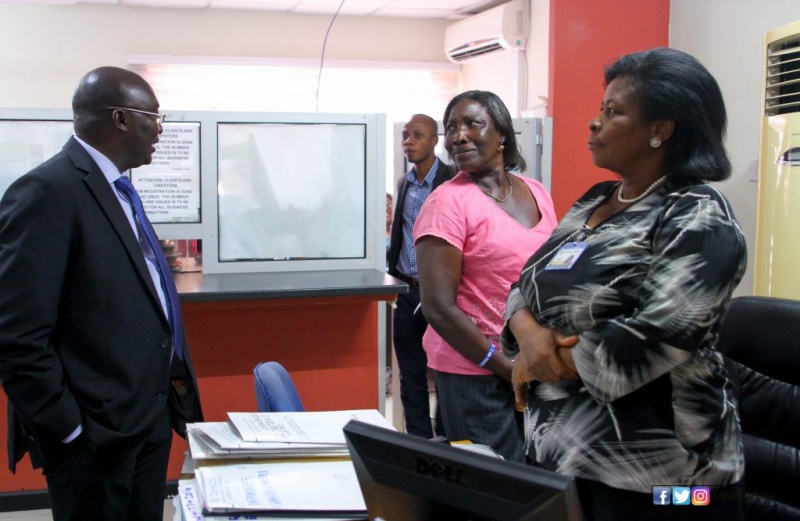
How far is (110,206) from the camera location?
1.75m

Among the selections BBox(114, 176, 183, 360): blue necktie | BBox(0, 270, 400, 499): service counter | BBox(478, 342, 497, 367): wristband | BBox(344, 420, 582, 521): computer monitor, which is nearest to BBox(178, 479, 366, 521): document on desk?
BBox(344, 420, 582, 521): computer monitor

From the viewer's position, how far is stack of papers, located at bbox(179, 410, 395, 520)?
132 cm

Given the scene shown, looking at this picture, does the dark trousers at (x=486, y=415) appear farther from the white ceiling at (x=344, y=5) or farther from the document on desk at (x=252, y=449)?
the white ceiling at (x=344, y=5)

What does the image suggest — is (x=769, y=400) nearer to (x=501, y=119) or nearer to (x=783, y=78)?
(x=501, y=119)

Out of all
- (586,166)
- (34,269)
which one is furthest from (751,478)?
(586,166)

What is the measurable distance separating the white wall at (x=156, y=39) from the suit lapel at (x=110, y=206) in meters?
6.13

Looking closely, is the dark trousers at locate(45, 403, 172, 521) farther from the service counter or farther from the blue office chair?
the service counter

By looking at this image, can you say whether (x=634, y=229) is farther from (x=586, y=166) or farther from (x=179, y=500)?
(x=586, y=166)

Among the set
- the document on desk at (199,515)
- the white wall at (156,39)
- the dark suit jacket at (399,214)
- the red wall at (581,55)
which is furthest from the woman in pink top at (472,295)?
the white wall at (156,39)

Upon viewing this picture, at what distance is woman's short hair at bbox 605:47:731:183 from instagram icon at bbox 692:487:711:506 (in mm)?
495

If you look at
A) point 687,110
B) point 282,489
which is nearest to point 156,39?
point 282,489

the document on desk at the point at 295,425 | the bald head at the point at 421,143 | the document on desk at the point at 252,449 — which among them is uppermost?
the bald head at the point at 421,143

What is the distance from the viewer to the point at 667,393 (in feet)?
4.17

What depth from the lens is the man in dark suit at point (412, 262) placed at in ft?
12.6
